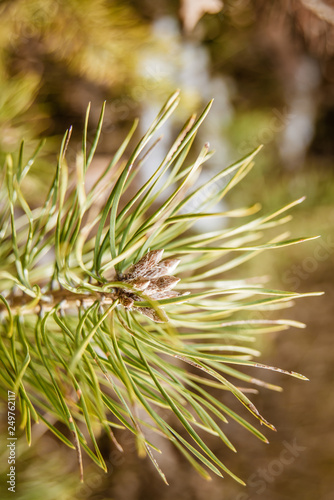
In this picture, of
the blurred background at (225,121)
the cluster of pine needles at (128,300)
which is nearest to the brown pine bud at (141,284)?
the cluster of pine needles at (128,300)

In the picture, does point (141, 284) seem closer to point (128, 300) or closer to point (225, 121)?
point (128, 300)

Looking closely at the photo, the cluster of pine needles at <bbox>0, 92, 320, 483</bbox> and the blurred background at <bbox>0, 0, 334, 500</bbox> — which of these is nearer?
the cluster of pine needles at <bbox>0, 92, 320, 483</bbox>

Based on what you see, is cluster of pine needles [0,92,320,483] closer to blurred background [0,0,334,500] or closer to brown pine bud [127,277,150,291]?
Answer: brown pine bud [127,277,150,291]

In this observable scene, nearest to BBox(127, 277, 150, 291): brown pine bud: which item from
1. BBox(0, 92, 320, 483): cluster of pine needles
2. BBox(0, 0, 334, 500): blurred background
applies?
BBox(0, 92, 320, 483): cluster of pine needles

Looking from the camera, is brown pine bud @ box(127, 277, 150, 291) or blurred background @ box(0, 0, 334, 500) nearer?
brown pine bud @ box(127, 277, 150, 291)

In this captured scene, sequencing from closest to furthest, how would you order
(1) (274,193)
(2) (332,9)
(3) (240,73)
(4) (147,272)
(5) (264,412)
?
(4) (147,272)
(2) (332,9)
(1) (274,193)
(3) (240,73)
(5) (264,412)

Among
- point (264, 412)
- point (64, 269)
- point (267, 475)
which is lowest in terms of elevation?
point (267, 475)

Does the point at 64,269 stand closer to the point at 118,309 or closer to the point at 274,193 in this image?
the point at 118,309

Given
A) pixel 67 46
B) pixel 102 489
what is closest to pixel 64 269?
pixel 67 46

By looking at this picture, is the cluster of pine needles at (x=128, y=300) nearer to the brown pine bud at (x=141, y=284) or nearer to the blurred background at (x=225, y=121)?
the brown pine bud at (x=141, y=284)
